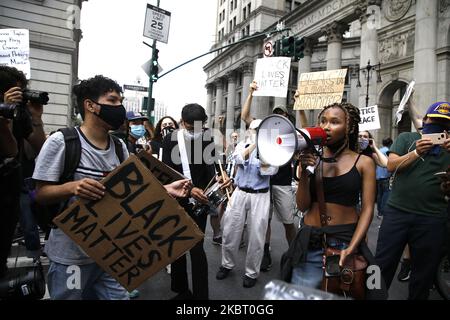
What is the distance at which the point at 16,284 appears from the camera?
6.98 ft

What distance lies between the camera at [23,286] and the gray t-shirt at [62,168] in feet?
0.85

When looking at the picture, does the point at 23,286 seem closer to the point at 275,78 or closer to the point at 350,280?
the point at 350,280

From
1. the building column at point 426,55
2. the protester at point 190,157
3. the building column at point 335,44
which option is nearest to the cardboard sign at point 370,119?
the protester at point 190,157

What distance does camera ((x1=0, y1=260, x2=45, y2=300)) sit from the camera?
2.10m

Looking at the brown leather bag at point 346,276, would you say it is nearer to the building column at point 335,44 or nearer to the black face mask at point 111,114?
the black face mask at point 111,114

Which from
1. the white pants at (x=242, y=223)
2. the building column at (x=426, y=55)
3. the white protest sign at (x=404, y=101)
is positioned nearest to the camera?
the white protest sign at (x=404, y=101)

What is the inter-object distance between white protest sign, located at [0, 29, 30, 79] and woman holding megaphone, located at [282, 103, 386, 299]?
522 cm

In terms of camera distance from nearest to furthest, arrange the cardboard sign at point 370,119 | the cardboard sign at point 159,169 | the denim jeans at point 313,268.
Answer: the denim jeans at point 313,268, the cardboard sign at point 159,169, the cardboard sign at point 370,119

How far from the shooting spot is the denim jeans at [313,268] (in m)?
2.14

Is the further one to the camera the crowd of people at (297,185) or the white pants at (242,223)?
the white pants at (242,223)

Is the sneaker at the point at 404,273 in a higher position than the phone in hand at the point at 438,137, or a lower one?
lower

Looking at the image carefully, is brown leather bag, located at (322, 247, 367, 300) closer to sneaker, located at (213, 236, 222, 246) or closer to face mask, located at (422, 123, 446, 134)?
face mask, located at (422, 123, 446, 134)

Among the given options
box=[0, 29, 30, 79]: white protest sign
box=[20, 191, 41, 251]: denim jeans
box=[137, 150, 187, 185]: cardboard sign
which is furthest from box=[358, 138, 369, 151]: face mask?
box=[0, 29, 30, 79]: white protest sign

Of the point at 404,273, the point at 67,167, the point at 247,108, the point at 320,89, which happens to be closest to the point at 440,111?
the point at 320,89
